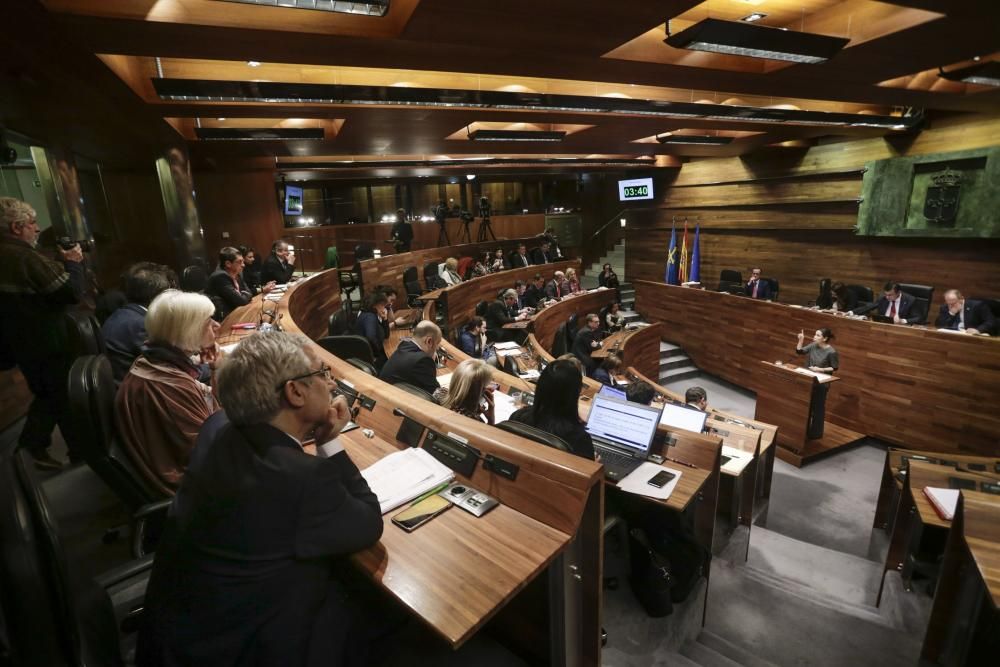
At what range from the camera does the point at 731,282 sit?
30.8ft

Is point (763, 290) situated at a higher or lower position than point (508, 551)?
lower

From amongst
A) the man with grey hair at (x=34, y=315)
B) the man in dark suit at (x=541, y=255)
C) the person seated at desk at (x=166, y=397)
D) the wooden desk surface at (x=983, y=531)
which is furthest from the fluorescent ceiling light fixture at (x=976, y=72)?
the man in dark suit at (x=541, y=255)

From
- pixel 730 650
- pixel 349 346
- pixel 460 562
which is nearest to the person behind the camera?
pixel 460 562

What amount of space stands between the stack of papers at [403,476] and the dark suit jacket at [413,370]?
51.9 inches

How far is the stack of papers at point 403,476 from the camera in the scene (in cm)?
154

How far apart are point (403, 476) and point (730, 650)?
6.98 feet

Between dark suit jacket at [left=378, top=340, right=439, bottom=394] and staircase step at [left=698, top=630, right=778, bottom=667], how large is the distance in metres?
2.11

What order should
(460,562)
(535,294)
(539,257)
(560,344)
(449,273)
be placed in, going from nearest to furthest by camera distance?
(460,562)
(560,344)
(449,273)
(535,294)
(539,257)

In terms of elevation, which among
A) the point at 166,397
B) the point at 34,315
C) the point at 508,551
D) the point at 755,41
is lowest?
the point at 508,551

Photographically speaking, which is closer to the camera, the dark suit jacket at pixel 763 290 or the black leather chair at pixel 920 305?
the black leather chair at pixel 920 305

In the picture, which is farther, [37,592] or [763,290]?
[763,290]

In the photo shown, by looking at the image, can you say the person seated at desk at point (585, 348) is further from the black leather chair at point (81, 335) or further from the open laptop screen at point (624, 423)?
the black leather chair at point (81, 335)

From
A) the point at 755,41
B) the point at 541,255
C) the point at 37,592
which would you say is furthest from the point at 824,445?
the point at 541,255

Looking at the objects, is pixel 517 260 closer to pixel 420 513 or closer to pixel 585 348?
pixel 585 348
